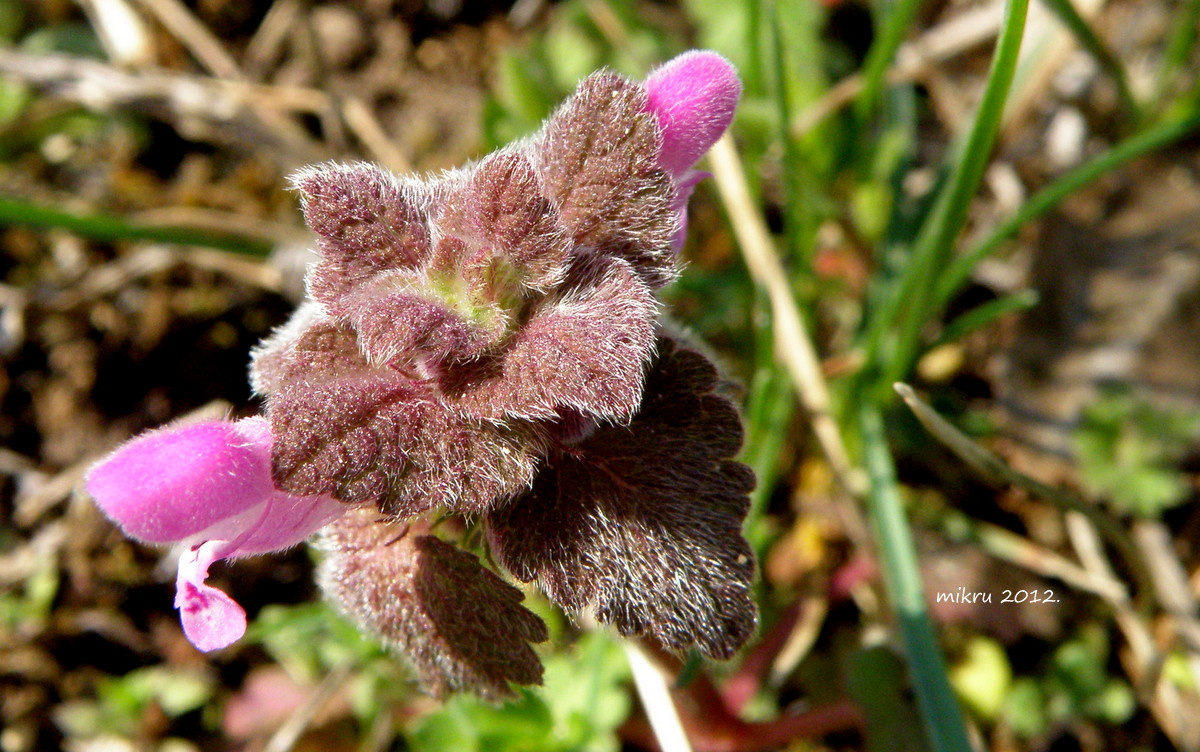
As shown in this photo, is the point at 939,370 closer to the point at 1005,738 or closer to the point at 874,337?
the point at 874,337

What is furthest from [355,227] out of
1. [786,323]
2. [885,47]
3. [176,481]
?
[885,47]

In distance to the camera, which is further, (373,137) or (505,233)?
(373,137)

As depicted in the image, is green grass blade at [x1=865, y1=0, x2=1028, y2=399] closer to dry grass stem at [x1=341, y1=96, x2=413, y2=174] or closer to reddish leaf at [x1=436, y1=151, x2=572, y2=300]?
reddish leaf at [x1=436, y1=151, x2=572, y2=300]

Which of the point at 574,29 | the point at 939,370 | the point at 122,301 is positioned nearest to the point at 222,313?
the point at 122,301

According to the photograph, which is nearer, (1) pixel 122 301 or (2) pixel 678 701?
(2) pixel 678 701

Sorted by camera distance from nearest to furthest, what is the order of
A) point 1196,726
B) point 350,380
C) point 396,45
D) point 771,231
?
1. point 350,380
2. point 1196,726
3. point 771,231
4. point 396,45

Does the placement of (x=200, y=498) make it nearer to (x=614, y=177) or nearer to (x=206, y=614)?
(x=206, y=614)

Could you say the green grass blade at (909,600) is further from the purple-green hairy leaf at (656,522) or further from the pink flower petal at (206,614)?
the pink flower petal at (206,614)

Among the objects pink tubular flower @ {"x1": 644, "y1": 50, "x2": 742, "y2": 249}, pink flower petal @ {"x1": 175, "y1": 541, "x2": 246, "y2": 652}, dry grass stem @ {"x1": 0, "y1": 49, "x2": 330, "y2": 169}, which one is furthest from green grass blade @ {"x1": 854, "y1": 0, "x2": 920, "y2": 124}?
pink flower petal @ {"x1": 175, "y1": 541, "x2": 246, "y2": 652}
